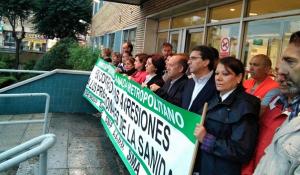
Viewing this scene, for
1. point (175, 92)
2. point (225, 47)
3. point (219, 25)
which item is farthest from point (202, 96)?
point (219, 25)

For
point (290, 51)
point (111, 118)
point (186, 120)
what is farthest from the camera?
point (111, 118)

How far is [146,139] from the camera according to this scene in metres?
3.48

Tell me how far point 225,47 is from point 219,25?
76 cm

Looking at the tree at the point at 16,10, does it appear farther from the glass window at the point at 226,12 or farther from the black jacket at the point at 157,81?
the black jacket at the point at 157,81

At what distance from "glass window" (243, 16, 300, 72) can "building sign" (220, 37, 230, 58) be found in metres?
0.54

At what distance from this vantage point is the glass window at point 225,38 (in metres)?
6.54

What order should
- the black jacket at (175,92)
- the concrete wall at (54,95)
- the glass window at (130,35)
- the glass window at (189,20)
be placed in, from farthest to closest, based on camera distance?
1. the glass window at (130,35)
2. the glass window at (189,20)
3. the concrete wall at (54,95)
4. the black jacket at (175,92)

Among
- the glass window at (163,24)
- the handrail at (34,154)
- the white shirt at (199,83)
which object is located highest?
the glass window at (163,24)

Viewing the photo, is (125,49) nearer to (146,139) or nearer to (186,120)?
(146,139)

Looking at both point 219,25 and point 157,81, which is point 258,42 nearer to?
point 219,25

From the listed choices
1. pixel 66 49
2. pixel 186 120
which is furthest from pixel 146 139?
pixel 66 49

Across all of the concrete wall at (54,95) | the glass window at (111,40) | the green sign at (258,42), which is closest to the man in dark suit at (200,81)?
the green sign at (258,42)

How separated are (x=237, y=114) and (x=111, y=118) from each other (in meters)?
3.15

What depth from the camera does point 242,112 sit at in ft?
7.86
